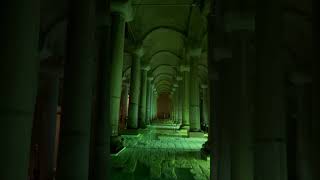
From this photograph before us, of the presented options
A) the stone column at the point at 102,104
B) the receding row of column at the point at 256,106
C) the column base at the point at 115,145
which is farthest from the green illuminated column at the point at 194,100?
the stone column at the point at 102,104

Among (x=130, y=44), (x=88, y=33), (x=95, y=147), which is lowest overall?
(x=95, y=147)

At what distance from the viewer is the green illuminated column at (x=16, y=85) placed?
223 cm

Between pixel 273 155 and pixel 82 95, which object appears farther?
pixel 82 95

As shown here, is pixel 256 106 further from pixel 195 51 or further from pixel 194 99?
pixel 195 51

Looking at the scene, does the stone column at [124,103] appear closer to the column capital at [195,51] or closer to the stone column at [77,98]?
the column capital at [195,51]

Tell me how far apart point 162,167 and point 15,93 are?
6.17m

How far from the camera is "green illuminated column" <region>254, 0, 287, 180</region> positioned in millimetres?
3766

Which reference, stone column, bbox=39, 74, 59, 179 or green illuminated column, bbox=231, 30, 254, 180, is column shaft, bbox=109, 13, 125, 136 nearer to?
stone column, bbox=39, 74, 59, 179

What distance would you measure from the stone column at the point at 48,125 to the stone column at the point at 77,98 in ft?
10.6

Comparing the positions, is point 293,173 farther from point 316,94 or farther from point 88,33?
point 88,33

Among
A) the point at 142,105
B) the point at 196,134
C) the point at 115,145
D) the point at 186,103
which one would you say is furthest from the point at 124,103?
the point at 115,145

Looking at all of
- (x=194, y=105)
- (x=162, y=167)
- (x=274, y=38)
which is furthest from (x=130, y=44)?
(x=274, y=38)

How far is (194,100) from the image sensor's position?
15.9 metres

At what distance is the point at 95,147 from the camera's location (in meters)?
5.52
